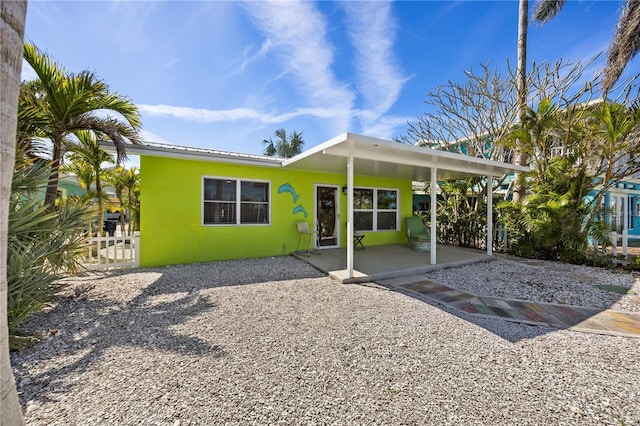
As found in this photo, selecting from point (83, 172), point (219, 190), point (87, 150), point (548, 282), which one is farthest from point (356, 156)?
point (83, 172)

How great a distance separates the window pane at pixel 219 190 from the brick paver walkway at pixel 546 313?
18.1 feet

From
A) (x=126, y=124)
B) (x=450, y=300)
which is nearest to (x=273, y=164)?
(x=126, y=124)

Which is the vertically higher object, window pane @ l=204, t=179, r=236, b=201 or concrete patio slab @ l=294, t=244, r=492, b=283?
window pane @ l=204, t=179, r=236, b=201

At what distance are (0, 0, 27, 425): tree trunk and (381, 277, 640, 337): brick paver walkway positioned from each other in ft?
15.2

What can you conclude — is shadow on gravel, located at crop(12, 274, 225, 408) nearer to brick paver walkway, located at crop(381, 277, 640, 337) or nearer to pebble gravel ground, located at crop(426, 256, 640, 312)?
brick paver walkway, located at crop(381, 277, 640, 337)

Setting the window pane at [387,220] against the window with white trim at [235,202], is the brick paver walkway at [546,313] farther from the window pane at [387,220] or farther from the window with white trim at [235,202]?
the window pane at [387,220]

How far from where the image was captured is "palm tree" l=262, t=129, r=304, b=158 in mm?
24875

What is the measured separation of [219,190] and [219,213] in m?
0.65

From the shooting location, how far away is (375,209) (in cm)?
987

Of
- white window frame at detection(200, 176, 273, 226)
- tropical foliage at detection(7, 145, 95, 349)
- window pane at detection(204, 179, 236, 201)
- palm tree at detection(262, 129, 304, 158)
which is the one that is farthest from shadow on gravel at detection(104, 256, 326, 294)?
palm tree at detection(262, 129, 304, 158)

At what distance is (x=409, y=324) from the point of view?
3342 millimetres

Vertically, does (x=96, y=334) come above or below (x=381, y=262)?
below

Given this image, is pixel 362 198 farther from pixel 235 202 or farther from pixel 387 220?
pixel 235 202

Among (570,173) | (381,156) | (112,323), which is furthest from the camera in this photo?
(570,173)
